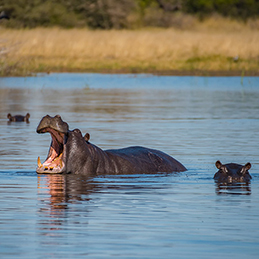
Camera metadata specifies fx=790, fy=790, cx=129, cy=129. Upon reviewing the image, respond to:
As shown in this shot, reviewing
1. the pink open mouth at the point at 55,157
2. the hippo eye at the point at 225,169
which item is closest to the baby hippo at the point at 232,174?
the hippo eye at the point at 225,169

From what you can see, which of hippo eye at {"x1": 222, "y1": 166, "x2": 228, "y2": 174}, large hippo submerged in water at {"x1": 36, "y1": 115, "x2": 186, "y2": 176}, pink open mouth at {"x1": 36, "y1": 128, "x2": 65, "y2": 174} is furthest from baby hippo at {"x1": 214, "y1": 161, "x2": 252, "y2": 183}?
pink open mouth at {"x1": 36, "y1": 128, "x2": 65, "y2": 174}

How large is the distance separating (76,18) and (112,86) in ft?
57.8

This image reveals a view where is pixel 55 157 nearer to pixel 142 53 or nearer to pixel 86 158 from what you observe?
pixel 86 158

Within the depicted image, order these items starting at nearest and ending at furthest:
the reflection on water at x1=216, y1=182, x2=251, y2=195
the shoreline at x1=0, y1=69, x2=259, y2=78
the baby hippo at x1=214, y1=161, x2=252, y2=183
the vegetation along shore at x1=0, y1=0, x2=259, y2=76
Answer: the reflection on water at x1=216, y1=182, x2=251, y2=195 < the baby hippo at x1=214, y1=161, x2=252, y2=183 < the shoreline at x1=0, y1=69, x2=259, y2=78 < the vegetation along shore at x1=0, y1=0, x2=259, y2=76

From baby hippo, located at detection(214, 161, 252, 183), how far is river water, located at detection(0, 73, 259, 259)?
0.11 m

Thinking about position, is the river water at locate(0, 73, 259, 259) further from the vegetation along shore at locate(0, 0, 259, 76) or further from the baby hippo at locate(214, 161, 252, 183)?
→ the vegetation along shore at locate(0, 0, 259, 76)

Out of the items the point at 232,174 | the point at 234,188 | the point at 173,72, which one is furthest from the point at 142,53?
the point at 234,188

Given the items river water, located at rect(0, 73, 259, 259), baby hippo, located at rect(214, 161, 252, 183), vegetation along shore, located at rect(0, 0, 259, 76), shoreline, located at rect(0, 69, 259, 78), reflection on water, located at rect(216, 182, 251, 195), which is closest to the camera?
river water, located at rect(0, 73, 259, 259)

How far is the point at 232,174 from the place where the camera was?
8797mm

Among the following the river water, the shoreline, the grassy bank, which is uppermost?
the grassy bank

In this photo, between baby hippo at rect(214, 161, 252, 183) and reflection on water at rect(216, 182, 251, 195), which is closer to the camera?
reflection on water at rect(216, 182, 251, 195)

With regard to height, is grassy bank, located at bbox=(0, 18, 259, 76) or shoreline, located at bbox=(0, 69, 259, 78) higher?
grassy bank, located at bbox=(0, 18, 259, 76)

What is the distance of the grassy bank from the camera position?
32.0m

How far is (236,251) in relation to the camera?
5332 mm
